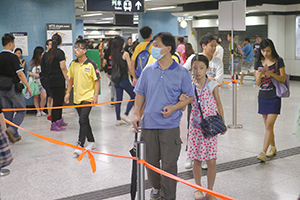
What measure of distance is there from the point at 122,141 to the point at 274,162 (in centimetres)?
258

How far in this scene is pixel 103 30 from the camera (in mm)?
39375

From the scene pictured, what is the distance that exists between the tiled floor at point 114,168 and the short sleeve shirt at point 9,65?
3.95 ft

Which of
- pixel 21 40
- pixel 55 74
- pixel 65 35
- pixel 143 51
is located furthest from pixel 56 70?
pixel 65 35

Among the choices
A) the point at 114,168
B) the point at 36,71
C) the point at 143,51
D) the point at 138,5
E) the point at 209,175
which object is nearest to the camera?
the point at 209,175

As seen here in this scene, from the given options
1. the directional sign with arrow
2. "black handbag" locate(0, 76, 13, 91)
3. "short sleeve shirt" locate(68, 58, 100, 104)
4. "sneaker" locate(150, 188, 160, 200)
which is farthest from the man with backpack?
the directional sign with arrow

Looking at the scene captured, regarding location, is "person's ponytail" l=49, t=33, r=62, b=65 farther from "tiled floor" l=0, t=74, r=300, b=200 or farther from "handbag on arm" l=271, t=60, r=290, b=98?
"handbag on arm" l=271, t=60, r=290, b=98

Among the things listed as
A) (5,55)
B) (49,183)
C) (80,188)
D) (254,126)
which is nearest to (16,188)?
(49,183)

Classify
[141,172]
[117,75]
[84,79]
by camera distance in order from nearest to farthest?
[141,172], [84,79], [117,75]

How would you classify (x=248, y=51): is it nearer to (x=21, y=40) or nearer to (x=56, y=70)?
(x=21, y=40)

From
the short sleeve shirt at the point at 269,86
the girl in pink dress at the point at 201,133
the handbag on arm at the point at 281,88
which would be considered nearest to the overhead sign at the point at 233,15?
the short sleeve shirt at the point at 269,86

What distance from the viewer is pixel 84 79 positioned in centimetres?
581

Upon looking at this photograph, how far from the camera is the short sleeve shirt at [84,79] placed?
5.80 metres

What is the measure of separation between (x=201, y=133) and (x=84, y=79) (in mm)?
2533

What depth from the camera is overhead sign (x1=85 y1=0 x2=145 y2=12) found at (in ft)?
29.3
